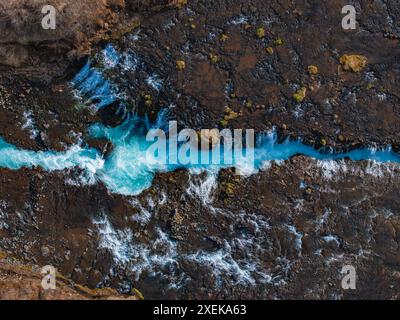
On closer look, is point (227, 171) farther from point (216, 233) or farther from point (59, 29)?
point (59, 29)

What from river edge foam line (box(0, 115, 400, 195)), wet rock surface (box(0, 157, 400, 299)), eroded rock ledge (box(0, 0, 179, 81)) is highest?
eroded rock ledge (box(0, 0, 179, 81))

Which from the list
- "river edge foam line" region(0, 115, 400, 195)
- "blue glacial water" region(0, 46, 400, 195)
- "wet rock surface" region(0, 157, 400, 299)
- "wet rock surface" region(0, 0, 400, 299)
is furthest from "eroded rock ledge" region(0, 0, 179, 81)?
"wet rock surface" region(0, 157, 400, 299)

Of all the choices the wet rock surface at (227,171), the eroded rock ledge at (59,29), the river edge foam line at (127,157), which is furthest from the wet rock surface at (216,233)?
the eroded rock ledge at (59,29)

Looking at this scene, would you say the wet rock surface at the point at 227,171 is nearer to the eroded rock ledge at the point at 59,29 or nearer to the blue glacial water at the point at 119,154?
the eroded rock ledge at the point at 59,29

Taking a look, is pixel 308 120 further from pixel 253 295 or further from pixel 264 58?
pixel 253 295

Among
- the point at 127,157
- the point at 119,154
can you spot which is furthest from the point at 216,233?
the point at 119,154

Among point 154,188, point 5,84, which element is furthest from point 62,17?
point 154,188

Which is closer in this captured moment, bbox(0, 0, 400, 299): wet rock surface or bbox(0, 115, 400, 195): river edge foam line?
bbox(0, 0, 400, 299): wet rock surface

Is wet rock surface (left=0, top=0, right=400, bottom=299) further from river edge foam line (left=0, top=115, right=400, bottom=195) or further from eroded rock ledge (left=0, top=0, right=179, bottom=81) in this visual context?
river edge foam line (left=0, top=115, right=400, bottom=195)
